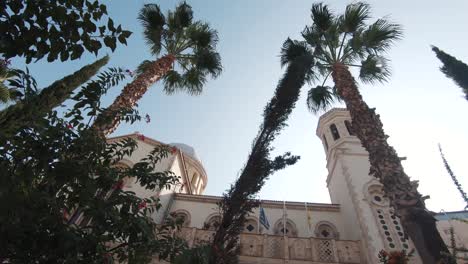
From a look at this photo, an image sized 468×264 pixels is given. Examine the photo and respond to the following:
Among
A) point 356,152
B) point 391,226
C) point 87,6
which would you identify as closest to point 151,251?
point 87,6

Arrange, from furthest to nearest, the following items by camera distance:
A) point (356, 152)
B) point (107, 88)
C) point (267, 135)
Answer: point (356, 152)
point (267, 135)
point (107, 88)

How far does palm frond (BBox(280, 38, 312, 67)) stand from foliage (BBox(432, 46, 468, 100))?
9563 mm

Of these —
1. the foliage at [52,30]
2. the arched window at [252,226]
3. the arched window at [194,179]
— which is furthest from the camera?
the arched window at [194,179]

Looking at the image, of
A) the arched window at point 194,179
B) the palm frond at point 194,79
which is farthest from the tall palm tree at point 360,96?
the arched window at point 194,179

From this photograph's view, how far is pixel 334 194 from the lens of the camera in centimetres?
1952

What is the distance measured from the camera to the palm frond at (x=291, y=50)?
41.3ft

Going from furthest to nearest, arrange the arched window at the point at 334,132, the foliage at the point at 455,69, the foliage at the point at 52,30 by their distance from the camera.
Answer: the arched window at the point at 334,132, the foliage at the point at 455,69, the foliage at the point at 52,30

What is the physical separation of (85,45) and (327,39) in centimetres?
1187

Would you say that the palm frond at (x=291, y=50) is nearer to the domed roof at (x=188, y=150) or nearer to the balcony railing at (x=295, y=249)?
the balcony railing at (x=295, y=249)

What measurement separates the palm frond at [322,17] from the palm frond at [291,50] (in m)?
1.09

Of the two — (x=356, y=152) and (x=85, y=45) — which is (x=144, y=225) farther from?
(x=356, y=152)

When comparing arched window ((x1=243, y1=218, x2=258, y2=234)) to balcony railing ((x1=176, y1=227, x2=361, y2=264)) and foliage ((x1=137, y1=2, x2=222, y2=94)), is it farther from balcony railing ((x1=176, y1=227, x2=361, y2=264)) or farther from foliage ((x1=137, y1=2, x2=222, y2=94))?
foliage ((x1=137, y1=2, x2=222, y2=94))

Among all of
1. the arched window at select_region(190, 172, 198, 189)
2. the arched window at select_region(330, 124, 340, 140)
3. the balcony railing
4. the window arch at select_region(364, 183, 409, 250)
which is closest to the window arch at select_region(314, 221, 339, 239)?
the balcony railing

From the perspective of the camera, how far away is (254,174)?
4.73 metres
